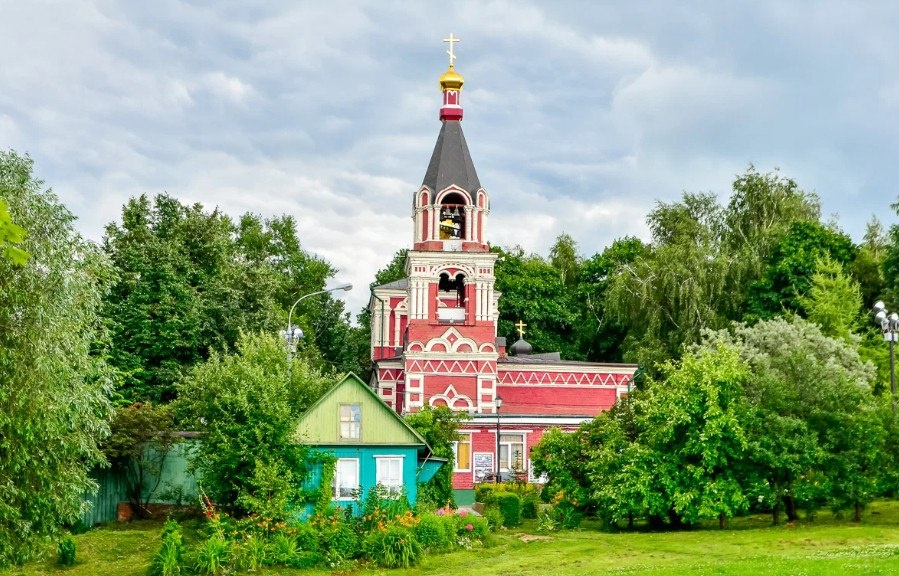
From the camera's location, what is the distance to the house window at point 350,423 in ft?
107

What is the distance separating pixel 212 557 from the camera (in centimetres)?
2748

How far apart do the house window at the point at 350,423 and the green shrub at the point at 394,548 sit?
4.38 m

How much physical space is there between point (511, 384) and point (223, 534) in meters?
33.8

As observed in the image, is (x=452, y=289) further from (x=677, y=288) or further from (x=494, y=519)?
(x=494, y=519)

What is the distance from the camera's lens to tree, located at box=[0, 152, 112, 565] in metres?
25.0

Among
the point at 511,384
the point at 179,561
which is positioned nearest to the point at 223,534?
the point at 179,561

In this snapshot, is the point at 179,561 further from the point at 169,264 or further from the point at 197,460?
the point at 169,264

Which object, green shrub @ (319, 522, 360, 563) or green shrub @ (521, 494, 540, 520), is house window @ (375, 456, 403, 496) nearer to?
green shrub @ (319, 522, 360, 563)

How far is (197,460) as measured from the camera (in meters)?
31.9

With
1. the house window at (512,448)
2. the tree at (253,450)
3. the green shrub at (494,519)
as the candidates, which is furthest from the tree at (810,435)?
the house window at (512,448)

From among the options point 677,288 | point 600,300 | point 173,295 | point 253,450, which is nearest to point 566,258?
point 600,300

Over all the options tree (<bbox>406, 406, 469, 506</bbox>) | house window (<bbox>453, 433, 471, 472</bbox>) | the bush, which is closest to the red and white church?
house window (<bbox>453, 433, 471, 472</bbox>)

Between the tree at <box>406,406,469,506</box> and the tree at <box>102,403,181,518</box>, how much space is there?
816 centimetres

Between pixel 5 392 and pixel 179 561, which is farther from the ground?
pixel 5 392
